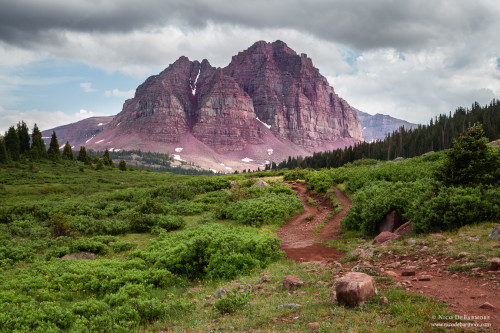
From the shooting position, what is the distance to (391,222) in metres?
14.6

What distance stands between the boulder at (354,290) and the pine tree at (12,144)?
7413cm

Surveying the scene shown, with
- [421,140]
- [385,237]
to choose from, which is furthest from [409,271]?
[421,140]

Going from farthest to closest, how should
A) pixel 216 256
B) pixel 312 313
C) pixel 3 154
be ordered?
pixel 3 154, pixel 216 256, pixel 312 313

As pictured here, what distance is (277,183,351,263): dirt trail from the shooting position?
44.7ft

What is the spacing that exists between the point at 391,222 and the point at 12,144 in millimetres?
73583

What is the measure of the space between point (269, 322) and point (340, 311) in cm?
165

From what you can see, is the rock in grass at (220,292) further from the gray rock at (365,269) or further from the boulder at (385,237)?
the boulder at (385,237)

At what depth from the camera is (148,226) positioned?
19.7 metres

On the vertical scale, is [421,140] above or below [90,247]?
above

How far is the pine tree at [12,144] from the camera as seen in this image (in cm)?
6091

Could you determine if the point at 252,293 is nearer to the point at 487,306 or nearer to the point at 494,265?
the point at 487,306

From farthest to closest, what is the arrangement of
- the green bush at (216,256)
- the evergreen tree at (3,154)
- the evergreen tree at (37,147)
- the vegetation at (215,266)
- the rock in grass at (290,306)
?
1. the evergreen tree at (37,147)
2. the evergreen tree at (3,154)
3. the green bush at (216,256)
4. the rock in grass at (290,306)
5. the vegetation at (215,266)

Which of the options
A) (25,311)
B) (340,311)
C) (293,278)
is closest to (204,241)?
(293,278)

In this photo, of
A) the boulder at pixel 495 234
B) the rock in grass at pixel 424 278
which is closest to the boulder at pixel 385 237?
the boulder at pixel 495 234
